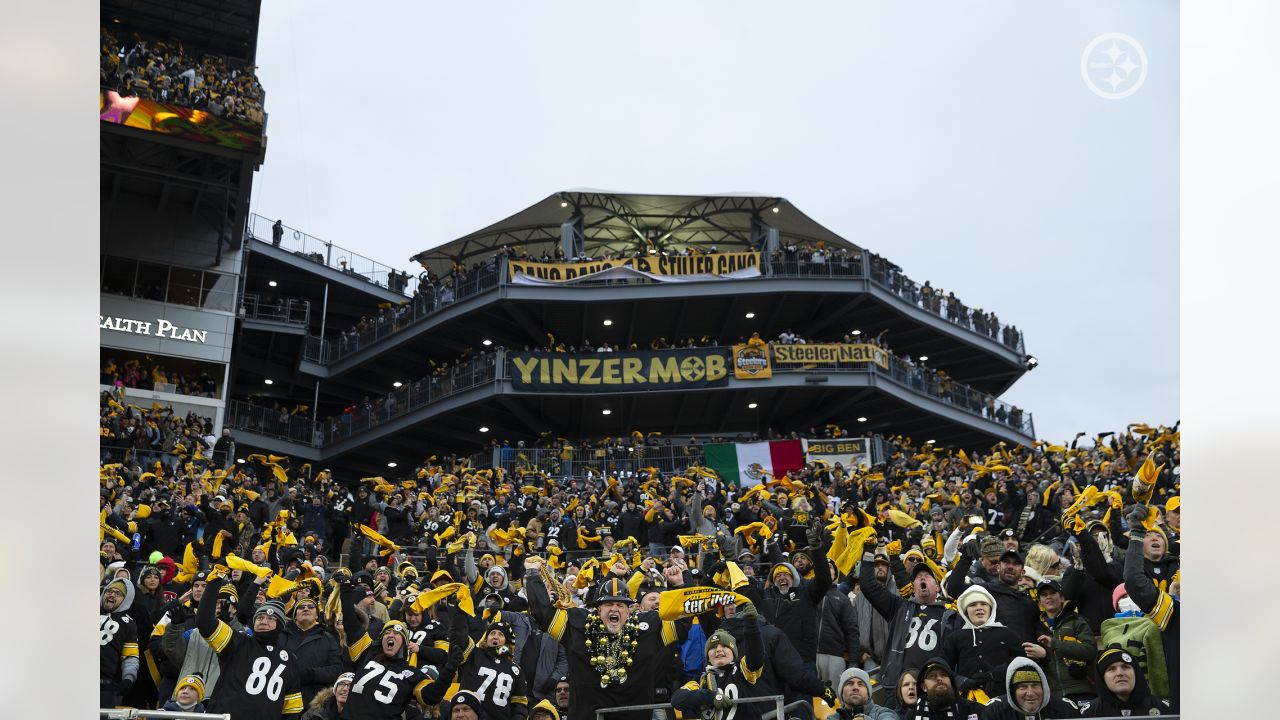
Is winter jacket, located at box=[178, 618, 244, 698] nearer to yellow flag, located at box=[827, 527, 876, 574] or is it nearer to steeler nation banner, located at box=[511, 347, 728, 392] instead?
yellow flag, located at box=[827, 527, 876, 574]

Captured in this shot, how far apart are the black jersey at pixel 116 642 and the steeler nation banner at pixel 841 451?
27516 mm

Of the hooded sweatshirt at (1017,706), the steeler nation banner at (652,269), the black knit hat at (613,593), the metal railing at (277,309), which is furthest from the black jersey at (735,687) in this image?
the metal railing at (277,309)

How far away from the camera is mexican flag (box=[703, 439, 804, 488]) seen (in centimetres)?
3325

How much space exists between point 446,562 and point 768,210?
32.5 meters

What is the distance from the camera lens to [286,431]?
132 feet

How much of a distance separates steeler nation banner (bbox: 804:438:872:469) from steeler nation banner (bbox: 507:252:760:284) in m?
7.27

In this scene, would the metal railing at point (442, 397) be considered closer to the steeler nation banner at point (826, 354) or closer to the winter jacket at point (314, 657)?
the steeler nation banner at point (826, 354)

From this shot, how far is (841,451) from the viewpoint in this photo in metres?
34.6

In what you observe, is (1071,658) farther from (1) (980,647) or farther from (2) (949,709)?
(2) (949,709)

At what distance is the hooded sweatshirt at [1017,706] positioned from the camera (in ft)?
19.4

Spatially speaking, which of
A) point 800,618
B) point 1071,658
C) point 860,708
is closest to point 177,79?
point 800,618

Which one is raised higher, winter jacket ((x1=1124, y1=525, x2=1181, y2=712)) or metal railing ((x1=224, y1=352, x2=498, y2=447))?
metal railing ((x1=224, y1=352, x2=498, y2=447))

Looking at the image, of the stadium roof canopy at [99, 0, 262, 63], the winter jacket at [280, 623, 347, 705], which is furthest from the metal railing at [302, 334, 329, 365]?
the winter jacket at [280, 623, 347, 705]
